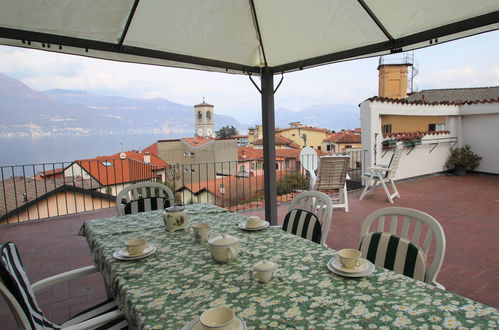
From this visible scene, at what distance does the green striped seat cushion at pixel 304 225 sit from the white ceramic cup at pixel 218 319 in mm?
1015

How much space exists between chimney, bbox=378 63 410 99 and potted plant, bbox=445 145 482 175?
593 inches

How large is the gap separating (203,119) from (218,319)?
49208 mm

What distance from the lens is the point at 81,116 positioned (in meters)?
33.0

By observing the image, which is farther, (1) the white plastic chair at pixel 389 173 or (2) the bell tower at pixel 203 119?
(2) the bell tower at pixel 203 119

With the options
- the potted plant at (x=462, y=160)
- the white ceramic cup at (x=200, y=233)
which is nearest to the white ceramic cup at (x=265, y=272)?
the white ceramic cup at (x=200, y=233)

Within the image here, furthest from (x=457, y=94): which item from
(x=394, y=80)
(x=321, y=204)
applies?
(x=321, y=204)

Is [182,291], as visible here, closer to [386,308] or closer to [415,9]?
[386,308]

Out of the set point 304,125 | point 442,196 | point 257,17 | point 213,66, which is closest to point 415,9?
point 257,17

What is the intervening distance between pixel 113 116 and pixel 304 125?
24353 mm

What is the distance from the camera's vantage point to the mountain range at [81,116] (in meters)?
20.8

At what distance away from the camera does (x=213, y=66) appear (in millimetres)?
3154

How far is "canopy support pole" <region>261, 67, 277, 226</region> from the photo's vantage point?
11.4 ft

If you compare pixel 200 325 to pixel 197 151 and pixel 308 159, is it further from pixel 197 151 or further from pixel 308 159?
pixel 197 151

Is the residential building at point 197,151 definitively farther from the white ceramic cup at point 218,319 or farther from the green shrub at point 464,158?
the white ceramic cup at point 218,319
